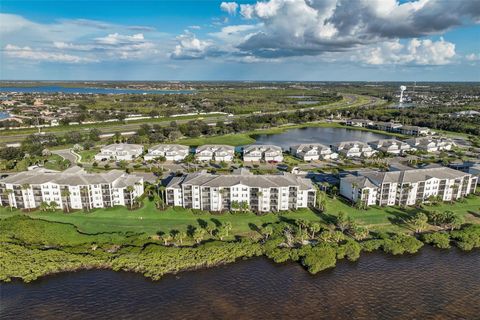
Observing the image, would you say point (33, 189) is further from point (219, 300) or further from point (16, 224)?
point (219, 300)

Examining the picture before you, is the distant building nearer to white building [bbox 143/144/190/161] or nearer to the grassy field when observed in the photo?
white building [bbox 143/144/190/161]

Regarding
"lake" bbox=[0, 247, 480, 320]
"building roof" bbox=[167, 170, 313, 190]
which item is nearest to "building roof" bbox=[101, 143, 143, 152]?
"building roof" bbox=[167, 170, 313, 190]

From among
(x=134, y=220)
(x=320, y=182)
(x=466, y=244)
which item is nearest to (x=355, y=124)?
(x=320, y=182)

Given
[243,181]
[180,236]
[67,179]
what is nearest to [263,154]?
[243,181]

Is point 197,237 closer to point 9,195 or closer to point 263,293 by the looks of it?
point 263,293

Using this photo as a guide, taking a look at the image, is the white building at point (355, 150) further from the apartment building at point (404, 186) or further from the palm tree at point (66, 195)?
the palm tree at point (66, 195)

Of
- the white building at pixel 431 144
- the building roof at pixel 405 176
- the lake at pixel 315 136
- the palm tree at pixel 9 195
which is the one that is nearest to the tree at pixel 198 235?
the building roof at pixel 405 176
